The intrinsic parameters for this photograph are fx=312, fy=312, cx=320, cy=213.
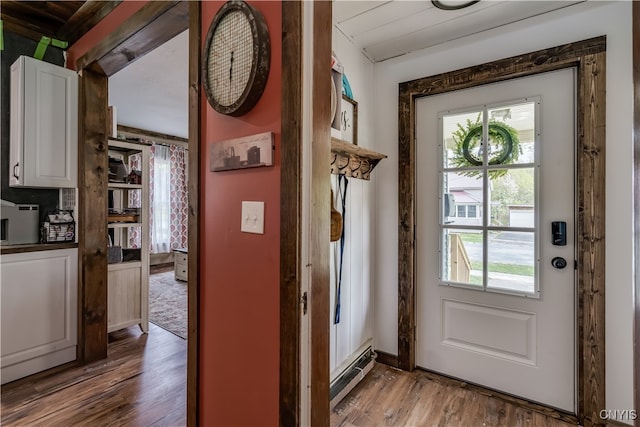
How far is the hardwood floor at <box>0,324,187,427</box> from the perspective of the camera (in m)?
1.72

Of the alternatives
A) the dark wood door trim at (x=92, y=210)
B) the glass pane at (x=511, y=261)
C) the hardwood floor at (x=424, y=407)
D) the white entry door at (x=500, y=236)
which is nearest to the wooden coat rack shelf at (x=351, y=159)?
the white entry door at (x=500, y=236)

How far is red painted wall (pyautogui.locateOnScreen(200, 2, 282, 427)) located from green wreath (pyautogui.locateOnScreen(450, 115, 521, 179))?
5.13 ft

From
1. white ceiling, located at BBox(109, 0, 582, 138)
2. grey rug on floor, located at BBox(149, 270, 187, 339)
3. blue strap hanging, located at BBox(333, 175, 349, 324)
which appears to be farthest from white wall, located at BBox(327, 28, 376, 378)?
grey rug on floor, located at BBox(149, 270, 187, 339)

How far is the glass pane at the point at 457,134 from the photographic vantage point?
212cm

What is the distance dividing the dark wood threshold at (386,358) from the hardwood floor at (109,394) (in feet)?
4.57

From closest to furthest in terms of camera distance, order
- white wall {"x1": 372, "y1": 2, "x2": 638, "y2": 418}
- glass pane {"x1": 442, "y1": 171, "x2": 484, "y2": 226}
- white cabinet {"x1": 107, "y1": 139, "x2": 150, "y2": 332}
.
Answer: white wall {"x1": 372, "y1": 2, "x2": 638, "y2": 418} → glass pane {"x1": 442, "y1": 171, "x2": 484, "y2": 226} → white cabinet {"x1": 107, "y1": 139, "x2": 150, "y2": 332}

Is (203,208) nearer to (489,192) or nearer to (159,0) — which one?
(159,0)

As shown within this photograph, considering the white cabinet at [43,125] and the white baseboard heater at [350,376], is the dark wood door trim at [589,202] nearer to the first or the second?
the white baseboard heater at [350,376]

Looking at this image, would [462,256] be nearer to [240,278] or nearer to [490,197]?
[490,197]

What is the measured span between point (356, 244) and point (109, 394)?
1.84 meters

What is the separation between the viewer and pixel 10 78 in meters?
2.16

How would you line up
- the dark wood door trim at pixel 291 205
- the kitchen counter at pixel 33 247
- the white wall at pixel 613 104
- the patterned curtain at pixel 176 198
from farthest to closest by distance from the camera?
the patterned curtain at pixel 176 198 → the kitchen counter at pixel 33 247 → the white wall at pixel 613 104 → the dark wood door trim at pixel 291 205

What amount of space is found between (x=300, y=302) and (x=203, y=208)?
2.01 feet

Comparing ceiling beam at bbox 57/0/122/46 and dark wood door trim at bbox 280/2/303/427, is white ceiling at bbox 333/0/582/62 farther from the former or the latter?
ceiling beam at bbox 57/0/122/46
